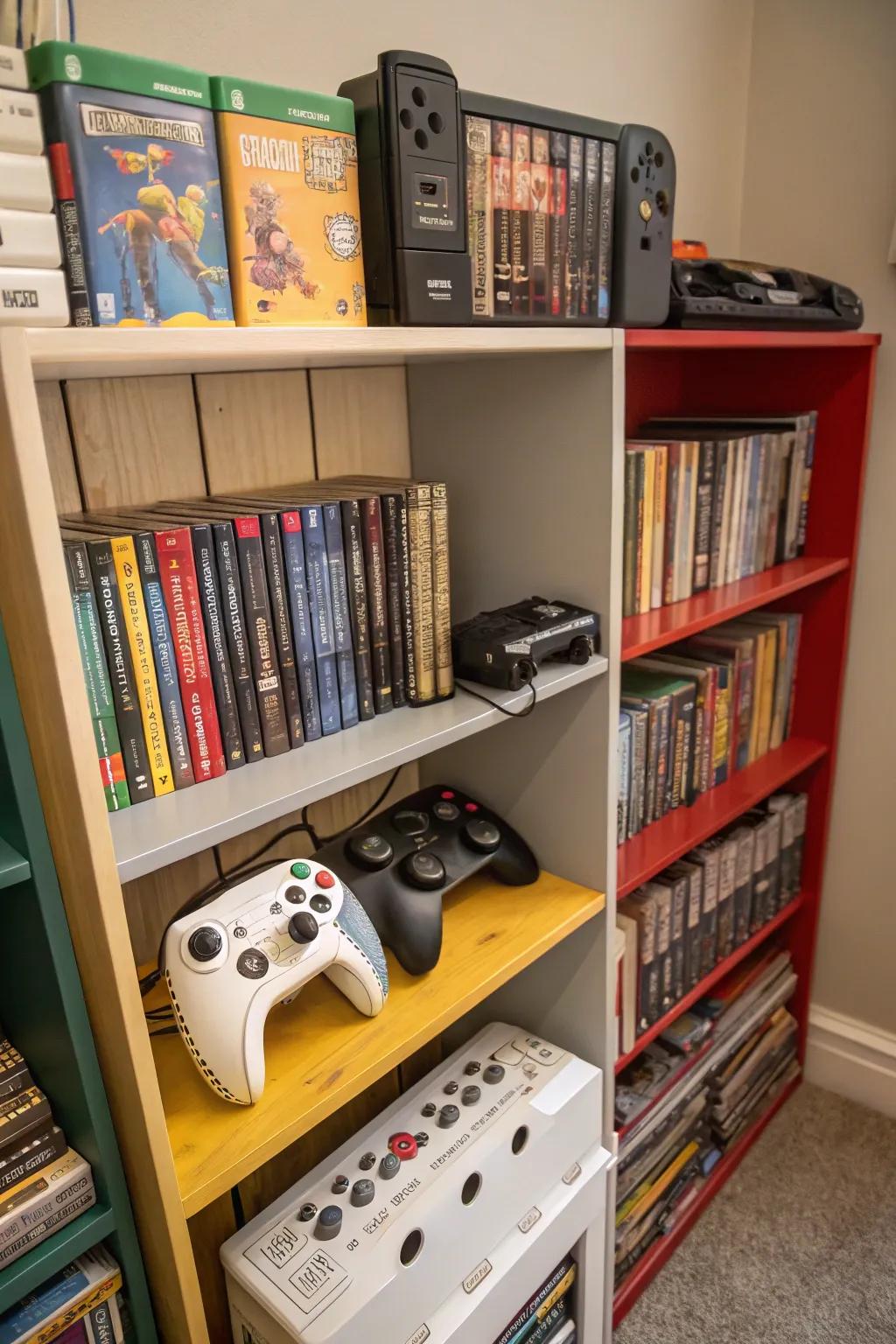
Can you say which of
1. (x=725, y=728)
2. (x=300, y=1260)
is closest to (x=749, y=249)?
(x=725, y=728)

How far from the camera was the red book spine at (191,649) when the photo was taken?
0.82 metres

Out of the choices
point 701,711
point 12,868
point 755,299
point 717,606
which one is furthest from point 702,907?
point 12,868

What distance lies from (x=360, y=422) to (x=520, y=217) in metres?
0.34

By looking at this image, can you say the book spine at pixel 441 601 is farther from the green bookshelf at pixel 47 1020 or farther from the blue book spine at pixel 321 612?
the green bookshelf at pixel 47 1020

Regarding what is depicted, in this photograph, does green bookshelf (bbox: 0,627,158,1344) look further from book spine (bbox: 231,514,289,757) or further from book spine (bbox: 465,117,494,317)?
book spine (bbox: 465,117,494,317)

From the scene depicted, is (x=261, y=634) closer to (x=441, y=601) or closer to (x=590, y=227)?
(x=441, y=601)

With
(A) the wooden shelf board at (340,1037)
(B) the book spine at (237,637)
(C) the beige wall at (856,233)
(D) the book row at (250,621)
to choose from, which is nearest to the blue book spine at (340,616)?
(D) the book row at (250,621)

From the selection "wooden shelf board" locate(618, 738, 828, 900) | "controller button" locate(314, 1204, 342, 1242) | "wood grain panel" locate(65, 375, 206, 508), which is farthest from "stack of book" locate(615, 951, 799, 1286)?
"wood grain panel" locate(65, 375, 206, 508)

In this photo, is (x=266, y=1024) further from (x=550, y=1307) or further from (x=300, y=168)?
(x=300, y=168)

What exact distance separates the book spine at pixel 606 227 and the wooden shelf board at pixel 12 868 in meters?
0.83

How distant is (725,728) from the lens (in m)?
1.60

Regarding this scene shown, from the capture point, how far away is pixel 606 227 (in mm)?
1041

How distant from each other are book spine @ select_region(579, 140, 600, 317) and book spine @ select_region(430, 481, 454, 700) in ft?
0.89

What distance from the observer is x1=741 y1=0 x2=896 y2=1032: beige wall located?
1.56 metres
